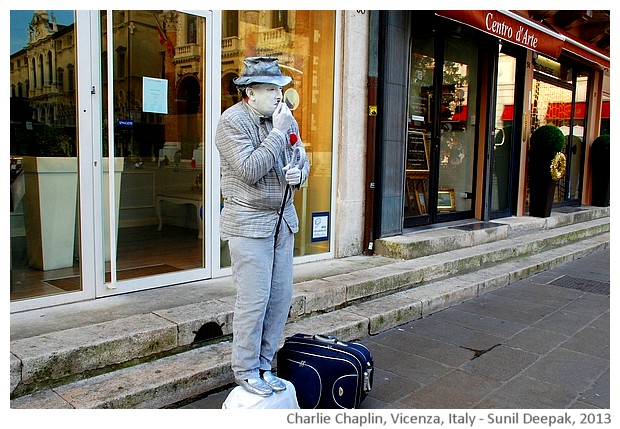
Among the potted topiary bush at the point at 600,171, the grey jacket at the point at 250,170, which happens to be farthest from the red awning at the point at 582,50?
the grey jacket at the point at 250,170

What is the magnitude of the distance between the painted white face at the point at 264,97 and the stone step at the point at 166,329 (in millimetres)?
1591

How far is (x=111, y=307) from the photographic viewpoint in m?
3.94

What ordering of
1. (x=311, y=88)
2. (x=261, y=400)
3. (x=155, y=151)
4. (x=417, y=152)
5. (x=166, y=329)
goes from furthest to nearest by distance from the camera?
(x=417, y=152)
(x=311, y=88)
(x=155, y=151)
(x=166, y=329)
(x=261, y=400)

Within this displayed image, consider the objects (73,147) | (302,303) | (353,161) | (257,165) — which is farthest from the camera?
(353,161)

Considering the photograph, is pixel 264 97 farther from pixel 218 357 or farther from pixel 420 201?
pixel 420 201

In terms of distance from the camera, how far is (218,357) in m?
3.56

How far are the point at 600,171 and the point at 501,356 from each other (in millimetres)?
9322

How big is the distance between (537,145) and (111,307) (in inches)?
296

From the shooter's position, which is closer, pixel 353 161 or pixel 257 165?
pixel 257 165

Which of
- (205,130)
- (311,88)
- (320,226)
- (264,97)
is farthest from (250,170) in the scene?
(311,88)

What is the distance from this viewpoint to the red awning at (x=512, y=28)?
6238mm

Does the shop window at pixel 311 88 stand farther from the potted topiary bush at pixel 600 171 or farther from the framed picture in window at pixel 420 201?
the potted topiary bush at pixel 600 171

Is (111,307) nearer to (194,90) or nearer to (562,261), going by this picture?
(194,90)

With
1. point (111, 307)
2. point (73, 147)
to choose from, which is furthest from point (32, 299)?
point (73, 147)
